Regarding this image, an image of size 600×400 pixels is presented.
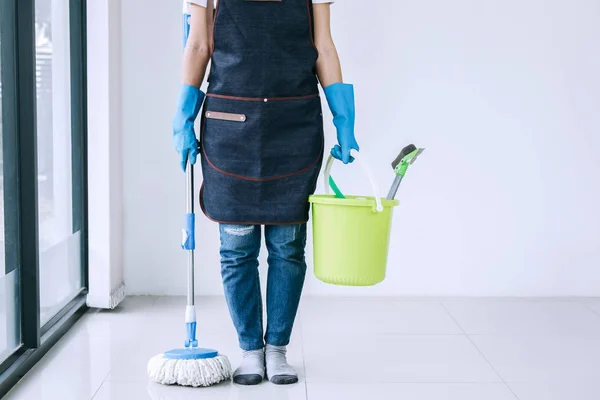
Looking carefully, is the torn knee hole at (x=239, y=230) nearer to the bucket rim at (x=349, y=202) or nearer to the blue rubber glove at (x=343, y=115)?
the bucket rim at (x=349, y=202)

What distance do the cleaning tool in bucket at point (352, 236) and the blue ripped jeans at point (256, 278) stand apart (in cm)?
12

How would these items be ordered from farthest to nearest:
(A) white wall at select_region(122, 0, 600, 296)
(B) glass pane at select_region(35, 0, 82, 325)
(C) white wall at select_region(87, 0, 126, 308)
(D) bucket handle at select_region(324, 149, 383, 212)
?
(A) white wall at select_region(122, 0, 600, 296) < (C) white wall at select_region(87, 0, 126, 308) < (B) glass pane at select_region(35, 0, 82, 325) < (D) bucket handle at select_region(324, 149, 383, 212)

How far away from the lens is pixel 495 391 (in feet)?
6.91

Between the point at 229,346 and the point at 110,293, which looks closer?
the point at 229,346

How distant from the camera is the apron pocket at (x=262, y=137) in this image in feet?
6.74

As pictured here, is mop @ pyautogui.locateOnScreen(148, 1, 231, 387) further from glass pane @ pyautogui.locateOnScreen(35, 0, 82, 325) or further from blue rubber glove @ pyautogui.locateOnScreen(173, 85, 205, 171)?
glass pane @ pyautogui.locateOnScreen(35, 0, 82, 325)

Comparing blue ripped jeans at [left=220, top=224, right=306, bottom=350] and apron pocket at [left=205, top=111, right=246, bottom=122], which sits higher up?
apron pocket at [left=205, top=111, right=246, bottom=122]

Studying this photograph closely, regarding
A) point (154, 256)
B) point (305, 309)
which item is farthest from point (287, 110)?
point (154, 256)

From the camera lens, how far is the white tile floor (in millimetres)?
2098

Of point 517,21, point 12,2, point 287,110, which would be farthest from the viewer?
point 517,21

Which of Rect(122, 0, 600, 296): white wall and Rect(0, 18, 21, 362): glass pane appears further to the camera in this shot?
Rect(122, 0, 600, 296): white wall

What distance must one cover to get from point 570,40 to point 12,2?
79.3 inches

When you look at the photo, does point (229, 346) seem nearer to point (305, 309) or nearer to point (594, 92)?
point (305, 309)

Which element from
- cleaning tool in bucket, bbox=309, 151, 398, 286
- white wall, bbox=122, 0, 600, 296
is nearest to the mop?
cleaning tool in bucket, bbox=309, 151, 398, 286
